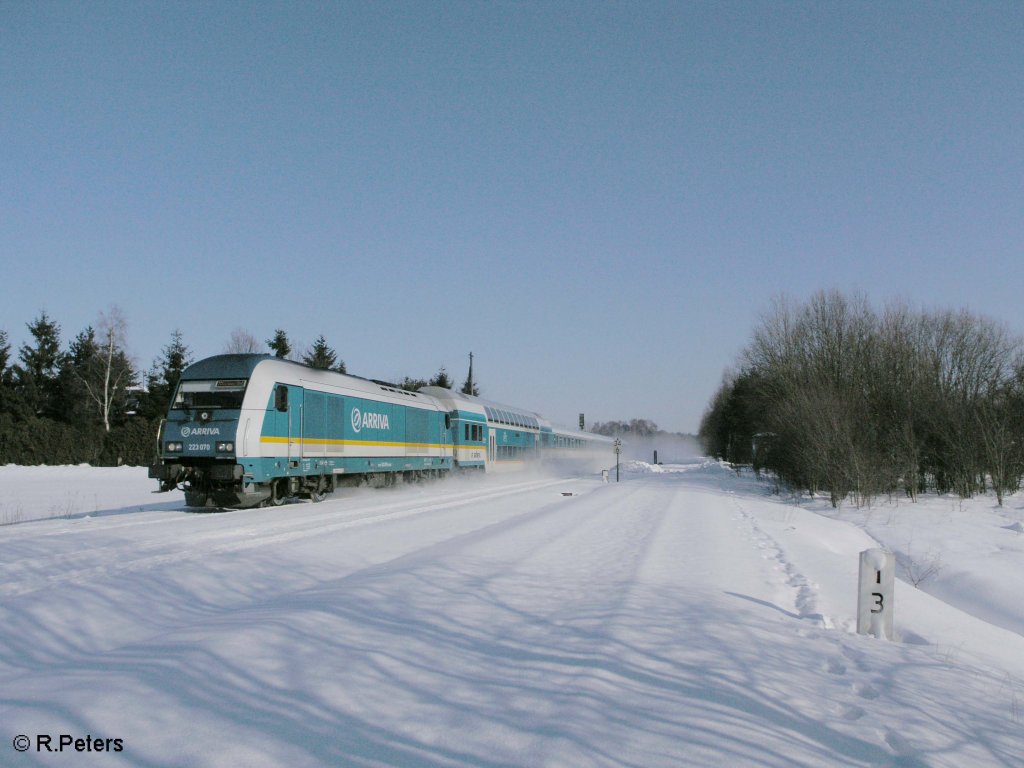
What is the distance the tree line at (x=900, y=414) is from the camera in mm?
25828

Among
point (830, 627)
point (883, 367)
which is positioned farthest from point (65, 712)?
point (883, 367)

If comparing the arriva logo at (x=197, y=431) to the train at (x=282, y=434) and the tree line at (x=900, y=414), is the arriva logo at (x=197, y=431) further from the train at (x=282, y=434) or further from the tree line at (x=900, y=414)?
the tree line at (x=900, y=414)

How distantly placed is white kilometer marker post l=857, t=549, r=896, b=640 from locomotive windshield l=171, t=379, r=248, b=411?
1366cm

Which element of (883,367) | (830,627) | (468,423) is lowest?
(830,627)

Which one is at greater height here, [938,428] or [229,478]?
[938,428]

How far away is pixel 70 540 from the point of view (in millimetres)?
11016

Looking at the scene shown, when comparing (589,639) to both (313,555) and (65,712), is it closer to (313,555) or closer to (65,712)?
(65,712)

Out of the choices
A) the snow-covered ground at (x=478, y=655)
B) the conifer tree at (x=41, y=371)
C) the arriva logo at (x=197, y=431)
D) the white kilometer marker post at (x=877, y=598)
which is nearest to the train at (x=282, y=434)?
the arriva logo at (x=197, y=431)

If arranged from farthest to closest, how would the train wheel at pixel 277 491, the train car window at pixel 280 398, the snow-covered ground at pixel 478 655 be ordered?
the train wheel at pixel 277 491 → the train car window at pixel 280 398 → the snow-covered ground at pixel 478 655

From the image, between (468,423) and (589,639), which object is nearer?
(589,639)

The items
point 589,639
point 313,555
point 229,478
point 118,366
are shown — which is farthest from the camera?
point 118,366

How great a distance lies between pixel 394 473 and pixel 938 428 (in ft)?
64.4

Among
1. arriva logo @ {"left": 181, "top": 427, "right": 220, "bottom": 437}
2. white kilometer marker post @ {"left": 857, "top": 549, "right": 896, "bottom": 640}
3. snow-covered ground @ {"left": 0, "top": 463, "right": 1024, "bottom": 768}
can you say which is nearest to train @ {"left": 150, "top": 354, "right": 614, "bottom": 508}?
arriva logo @ {"left": 181, "top": 427, "right": 220, "bottom": 437}

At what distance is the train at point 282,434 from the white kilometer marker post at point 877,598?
13215mm
